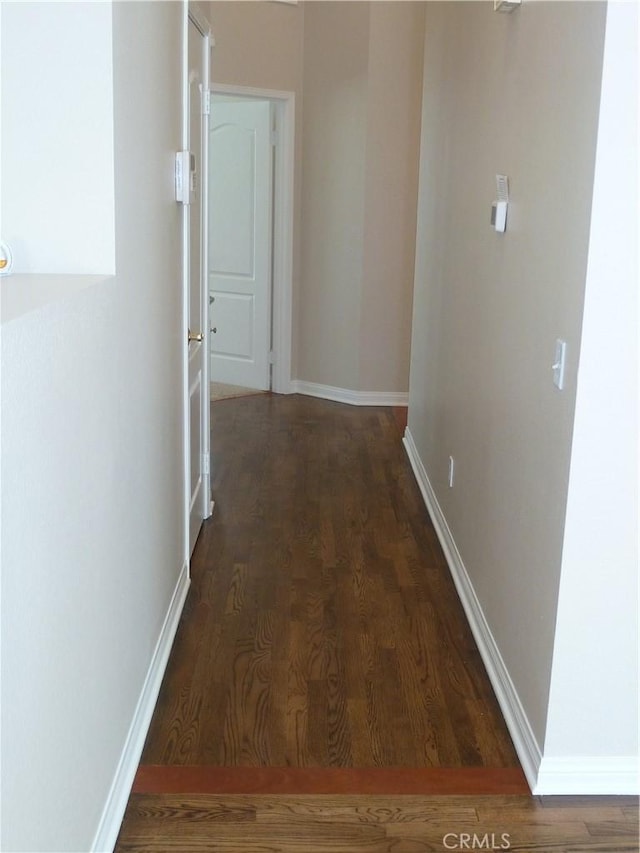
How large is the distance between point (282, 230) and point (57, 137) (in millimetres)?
4941

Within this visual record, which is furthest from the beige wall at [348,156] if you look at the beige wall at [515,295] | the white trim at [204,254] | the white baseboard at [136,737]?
the white baseboard at [136,737]

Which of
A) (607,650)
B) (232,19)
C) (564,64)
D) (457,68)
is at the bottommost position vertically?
(607,650)

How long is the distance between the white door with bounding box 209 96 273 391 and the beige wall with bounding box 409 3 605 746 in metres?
2.66

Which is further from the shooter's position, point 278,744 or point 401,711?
point 401,711

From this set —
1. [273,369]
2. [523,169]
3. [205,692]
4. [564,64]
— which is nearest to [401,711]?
[205,692]

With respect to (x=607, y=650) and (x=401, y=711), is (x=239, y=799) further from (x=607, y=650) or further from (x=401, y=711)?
(x=607, y=650)

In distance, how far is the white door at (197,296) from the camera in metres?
3.61

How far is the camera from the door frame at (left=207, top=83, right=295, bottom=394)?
263 inches

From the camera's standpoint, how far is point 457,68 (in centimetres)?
404

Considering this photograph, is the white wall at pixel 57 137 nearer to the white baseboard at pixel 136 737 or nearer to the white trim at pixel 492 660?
the white baseboard at pixel 136 737

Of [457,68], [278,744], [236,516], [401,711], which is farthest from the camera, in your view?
[236,516]

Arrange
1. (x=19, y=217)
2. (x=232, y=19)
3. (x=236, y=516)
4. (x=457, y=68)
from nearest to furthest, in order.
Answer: (x=19, y=217)
(x=457, y=68)
(x=236, y=516)
(x=232, y=19)

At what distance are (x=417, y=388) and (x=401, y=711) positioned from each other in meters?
2.74

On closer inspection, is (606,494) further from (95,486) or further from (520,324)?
(95,486)
